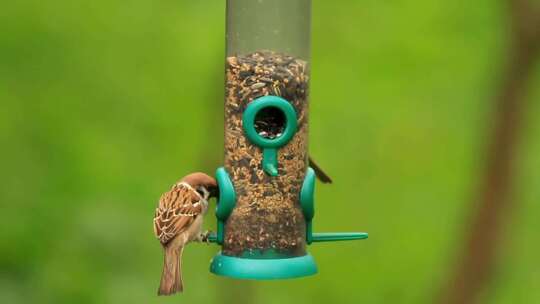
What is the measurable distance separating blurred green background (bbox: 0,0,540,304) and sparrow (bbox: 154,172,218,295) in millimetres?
3165

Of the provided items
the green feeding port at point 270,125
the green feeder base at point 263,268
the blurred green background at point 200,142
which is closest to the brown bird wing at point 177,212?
the green feeder base at point 263,268

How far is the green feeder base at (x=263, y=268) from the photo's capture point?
828 cm

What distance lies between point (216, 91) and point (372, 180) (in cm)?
171

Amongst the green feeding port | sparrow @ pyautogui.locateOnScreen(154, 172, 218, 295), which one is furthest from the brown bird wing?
the green feeding port

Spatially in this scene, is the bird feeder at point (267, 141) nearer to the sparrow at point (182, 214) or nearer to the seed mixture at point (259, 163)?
the seed mixture at point (259, 163)

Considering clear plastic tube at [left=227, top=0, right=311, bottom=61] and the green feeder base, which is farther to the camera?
clear plastic tube at [left=227, top=0, right=311, bottom=61]

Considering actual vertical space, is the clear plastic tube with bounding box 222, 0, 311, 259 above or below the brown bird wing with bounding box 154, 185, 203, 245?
above

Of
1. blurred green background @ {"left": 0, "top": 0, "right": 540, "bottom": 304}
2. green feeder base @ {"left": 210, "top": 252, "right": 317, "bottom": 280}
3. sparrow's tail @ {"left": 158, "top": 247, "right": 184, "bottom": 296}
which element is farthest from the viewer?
blurred green background @ {"left": 0, "top": 0, "right": 540, "bottom": 304}

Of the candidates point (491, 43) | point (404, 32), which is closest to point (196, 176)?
point (404, 32)

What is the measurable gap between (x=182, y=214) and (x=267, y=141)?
0.69 m

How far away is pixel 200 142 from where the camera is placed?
12.4 metres

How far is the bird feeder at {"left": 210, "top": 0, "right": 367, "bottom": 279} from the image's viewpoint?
853 centimetres

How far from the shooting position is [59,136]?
12.3 meters

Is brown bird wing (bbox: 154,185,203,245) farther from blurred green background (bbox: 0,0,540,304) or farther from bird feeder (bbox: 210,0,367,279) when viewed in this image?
blurred green background (bbox: 0,0,540,304)
